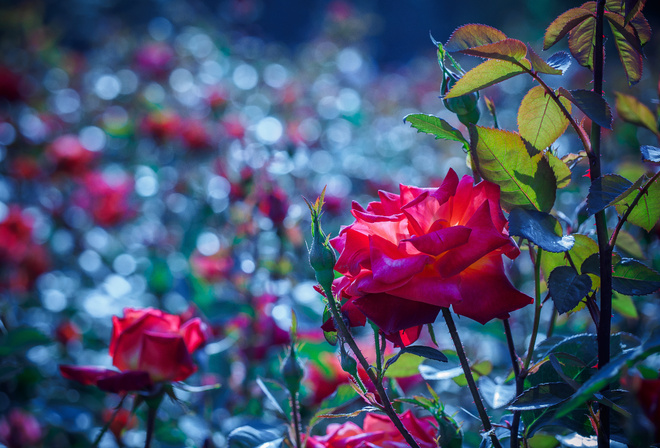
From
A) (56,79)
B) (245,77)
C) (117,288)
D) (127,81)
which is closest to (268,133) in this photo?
(117,288)

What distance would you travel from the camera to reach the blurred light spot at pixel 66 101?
5.38ft

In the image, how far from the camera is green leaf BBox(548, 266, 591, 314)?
24 cm

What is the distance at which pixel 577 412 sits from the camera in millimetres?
277

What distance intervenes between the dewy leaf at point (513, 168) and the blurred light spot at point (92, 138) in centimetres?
137

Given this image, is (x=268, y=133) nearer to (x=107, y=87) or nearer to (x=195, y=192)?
(x=195, y=192)

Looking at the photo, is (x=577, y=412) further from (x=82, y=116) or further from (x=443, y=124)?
(x=82, y=116)

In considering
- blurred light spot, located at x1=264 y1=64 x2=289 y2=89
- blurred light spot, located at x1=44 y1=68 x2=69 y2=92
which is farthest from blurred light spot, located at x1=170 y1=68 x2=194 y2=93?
blurred light spot, located at x1=44 y1=68 x2=69 y2=92

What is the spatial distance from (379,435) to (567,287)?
153 mm

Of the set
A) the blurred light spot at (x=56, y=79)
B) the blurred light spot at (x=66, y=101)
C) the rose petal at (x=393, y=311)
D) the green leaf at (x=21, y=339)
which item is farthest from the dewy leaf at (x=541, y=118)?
the blurred light spot at (x=56, y=79)

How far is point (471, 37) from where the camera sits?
10.2 inches

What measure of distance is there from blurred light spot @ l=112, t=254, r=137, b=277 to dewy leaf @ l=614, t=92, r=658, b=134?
1.01 meters

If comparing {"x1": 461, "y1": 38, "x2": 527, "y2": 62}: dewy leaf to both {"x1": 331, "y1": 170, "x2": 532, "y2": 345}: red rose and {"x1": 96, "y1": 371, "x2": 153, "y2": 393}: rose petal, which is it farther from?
{"x1": 96, "y1": 371, "x2": 153, "y2": 393}: rose petal

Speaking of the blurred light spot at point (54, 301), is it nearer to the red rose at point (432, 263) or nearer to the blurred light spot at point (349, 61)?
the red rose at point (432, 263)

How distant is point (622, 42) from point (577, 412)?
232mm
